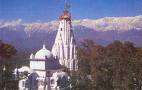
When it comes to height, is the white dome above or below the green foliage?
above

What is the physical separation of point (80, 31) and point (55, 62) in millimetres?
1166

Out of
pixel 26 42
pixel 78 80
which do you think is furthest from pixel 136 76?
pixel 26 42

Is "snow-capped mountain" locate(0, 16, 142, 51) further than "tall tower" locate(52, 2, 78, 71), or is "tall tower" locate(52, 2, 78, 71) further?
"tall tower" locate(52, 2, 78, 71)

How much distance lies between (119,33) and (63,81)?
2255mm

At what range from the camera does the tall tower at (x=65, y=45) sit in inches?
488

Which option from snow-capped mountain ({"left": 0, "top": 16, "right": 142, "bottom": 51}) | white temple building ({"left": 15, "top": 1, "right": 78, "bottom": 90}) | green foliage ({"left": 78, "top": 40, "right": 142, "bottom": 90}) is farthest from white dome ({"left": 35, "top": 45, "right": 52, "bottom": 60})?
green foliage ({"left": 78, "top": 40, "right": 142, "bottom": 90})

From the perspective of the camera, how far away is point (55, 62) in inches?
452

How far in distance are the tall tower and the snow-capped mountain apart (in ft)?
0.62

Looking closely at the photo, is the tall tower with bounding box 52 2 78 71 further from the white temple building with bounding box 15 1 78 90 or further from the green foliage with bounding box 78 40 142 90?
the green foliage with bounding box 78 40 142 90

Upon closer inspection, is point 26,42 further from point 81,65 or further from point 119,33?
point 119,33

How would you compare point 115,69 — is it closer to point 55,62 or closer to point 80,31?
point 55,62

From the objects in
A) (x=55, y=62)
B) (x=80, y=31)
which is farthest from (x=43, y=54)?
(x=80, y=31)

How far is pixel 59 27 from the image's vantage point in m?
12.5

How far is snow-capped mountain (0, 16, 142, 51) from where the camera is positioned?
430 inches
